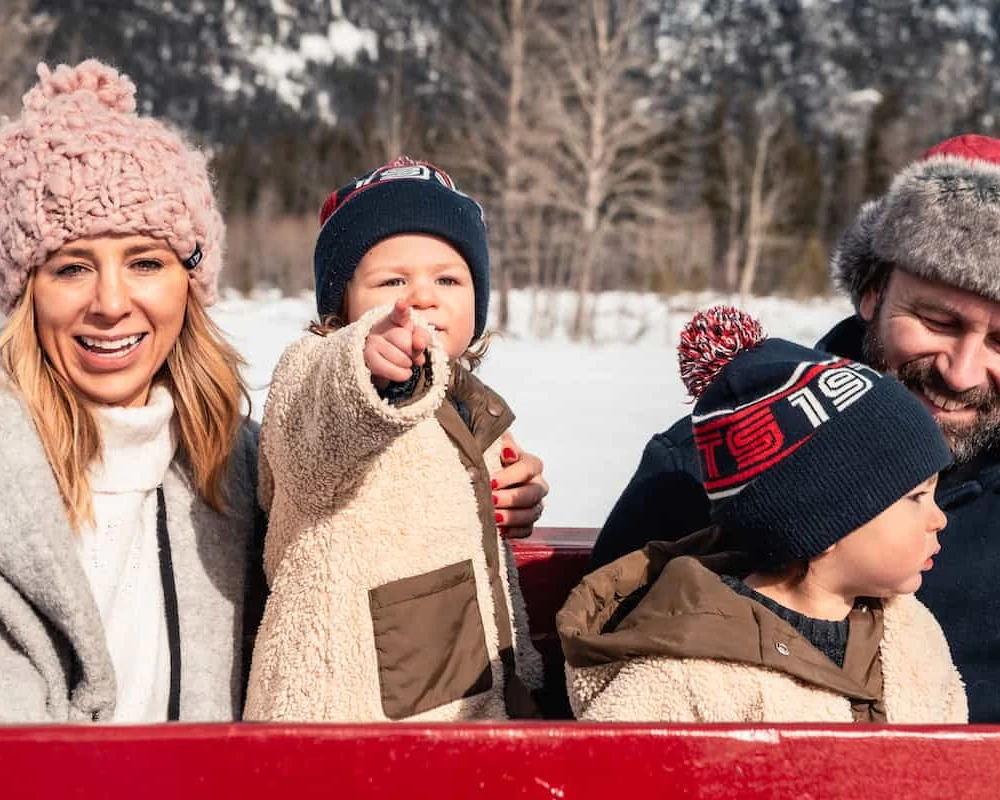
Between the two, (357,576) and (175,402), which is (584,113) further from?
(357,576)

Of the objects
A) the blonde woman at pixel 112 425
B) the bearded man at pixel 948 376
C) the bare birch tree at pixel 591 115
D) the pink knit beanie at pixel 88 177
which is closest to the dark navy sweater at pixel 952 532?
the bearded man at pixel 948 376

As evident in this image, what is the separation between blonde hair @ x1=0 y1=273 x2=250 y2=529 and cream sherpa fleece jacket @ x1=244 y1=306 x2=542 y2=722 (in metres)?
0.32

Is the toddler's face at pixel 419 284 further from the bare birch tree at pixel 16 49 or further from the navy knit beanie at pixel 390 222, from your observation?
the bare birch tree at pixel 16 49

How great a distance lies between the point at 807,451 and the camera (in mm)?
1766

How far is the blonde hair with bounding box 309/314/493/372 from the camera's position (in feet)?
7.04

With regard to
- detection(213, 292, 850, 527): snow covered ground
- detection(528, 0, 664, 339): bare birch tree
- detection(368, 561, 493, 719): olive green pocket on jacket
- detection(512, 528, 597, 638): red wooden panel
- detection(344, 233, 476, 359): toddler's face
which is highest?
detection(528, 0, 664, 339): bare birch tree

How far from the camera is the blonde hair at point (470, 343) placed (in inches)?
84.5

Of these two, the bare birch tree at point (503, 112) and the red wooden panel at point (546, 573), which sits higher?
the bare birch tree at point (503, 112)

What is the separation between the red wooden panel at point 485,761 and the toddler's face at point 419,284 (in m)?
0.93

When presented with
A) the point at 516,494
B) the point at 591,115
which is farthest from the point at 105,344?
the point at 591,115

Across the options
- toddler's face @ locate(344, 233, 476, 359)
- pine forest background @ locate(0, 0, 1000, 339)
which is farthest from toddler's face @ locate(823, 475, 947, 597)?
pine forest background @ locate(0, 0, 1000, 339)

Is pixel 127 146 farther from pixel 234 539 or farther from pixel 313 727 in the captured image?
pixel 313 727

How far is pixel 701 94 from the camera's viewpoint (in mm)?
52844

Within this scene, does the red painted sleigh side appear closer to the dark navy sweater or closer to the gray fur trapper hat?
the dark navy sweater
